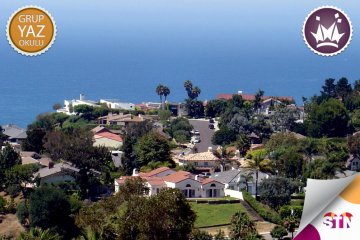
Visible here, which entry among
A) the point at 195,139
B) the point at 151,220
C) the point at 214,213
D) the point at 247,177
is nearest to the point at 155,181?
the point at 247,177

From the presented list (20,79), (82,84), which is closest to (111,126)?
(82,84)

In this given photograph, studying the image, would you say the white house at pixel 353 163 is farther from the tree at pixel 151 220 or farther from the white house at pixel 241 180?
the tree at pixel 151 220

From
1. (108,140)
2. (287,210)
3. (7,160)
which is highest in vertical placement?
(108,140)

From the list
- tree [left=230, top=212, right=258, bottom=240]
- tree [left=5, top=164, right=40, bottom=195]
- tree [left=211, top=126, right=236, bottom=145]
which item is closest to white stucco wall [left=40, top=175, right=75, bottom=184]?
tree [left=5, top=164, right=40, bottom=195]

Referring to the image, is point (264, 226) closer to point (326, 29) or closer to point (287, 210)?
point (287, 210)

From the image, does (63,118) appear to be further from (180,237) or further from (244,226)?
(180,237)

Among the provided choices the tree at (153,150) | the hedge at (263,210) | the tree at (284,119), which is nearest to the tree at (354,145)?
the tree at (284,119)

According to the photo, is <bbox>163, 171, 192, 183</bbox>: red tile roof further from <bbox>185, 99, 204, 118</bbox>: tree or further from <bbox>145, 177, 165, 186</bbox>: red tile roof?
<bbox>185, 99, 204, 118</bbox>: tree
